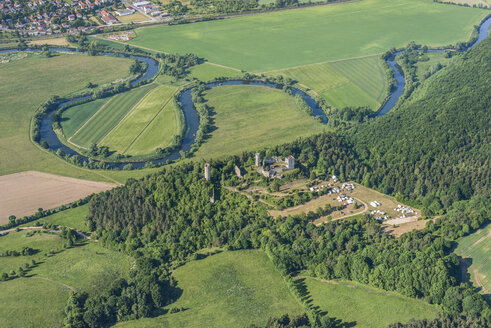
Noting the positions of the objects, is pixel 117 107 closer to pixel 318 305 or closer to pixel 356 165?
pixel 356 165

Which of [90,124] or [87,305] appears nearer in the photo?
[87,305]

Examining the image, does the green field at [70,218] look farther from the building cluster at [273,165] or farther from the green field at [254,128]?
the building cluster at [273,165]

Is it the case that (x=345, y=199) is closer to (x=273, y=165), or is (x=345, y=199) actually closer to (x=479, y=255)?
(x=273, y=165)

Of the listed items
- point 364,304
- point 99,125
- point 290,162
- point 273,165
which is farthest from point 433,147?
point 99,125

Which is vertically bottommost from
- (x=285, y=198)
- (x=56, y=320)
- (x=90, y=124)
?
(x=56, y=320)

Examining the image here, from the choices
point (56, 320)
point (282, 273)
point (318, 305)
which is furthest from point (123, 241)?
point (318, 305)

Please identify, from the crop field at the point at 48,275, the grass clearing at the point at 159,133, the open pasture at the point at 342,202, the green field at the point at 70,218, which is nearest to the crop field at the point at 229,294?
the crop field at the point at 48,275
